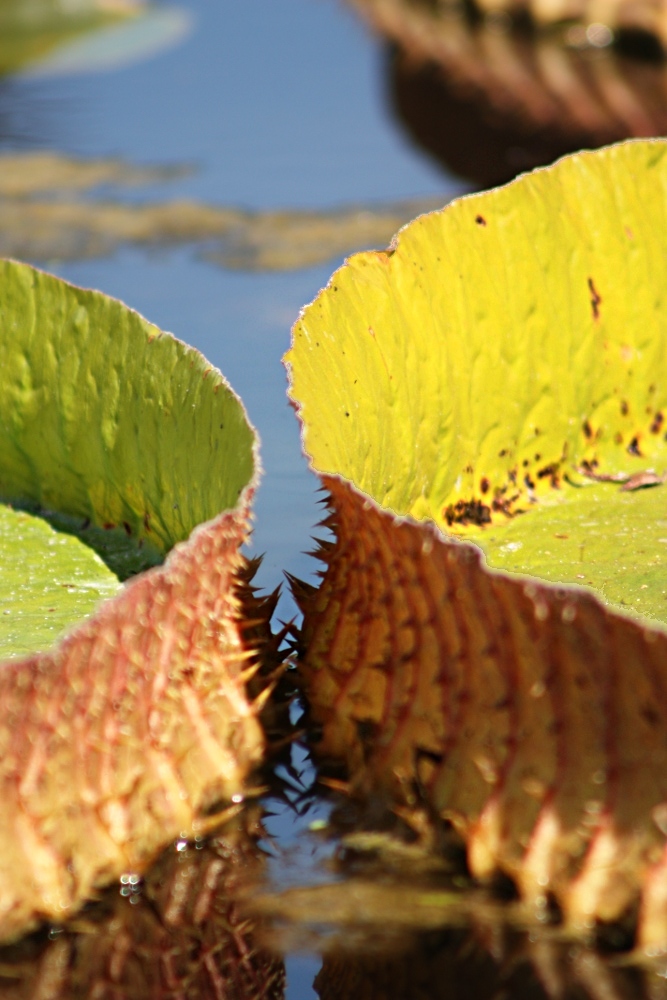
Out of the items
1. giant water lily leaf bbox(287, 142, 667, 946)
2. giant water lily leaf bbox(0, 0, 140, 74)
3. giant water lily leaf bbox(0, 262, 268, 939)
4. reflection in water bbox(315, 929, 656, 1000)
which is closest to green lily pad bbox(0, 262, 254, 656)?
giant water lily leaf bbox(0, 262, 268, 939)

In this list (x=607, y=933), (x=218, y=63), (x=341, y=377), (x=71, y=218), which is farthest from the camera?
(x=218, y=63)

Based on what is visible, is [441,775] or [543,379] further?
[543,379]

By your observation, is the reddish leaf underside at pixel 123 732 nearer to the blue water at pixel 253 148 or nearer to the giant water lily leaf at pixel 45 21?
the blue water at pixel 253 148

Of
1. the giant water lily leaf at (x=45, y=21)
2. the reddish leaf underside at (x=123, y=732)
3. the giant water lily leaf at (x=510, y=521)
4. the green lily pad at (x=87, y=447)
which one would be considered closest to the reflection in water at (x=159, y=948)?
the reddish leaf underside at (x=123, y=732)

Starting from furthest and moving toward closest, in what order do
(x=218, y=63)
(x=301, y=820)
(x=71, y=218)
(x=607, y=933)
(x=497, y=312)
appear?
(x=218, y=63) → (x=71, y=218) → (x=497, y=312) → (x=301, y=820) → (x=607, y=933)

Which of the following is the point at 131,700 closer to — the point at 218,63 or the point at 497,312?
the point at 497,312

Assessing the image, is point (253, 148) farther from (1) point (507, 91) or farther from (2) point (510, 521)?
(2) point (510, 521)

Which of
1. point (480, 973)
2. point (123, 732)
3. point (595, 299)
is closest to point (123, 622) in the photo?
point (123, 732)

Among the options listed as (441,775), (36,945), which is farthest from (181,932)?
(441,775)
